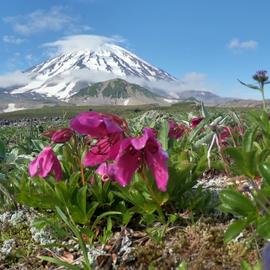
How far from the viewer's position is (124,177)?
79.7 inches

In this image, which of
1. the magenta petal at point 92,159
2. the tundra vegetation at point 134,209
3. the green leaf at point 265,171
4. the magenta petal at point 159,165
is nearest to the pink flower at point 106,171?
the tundra vegetation at point 134,209

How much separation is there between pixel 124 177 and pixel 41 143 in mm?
2607

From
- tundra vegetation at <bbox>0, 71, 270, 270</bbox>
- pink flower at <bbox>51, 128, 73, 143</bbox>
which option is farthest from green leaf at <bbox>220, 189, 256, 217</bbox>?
pink flower at <bbox>51, 128, 73, 143</bbox>

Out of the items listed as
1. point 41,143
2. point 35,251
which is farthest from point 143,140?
point 41,143

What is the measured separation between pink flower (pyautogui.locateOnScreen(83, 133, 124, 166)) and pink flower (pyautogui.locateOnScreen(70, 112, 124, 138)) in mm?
33

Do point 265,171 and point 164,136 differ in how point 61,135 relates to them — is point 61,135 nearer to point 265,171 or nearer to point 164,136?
point 164,136

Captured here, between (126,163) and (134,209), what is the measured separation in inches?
25.1

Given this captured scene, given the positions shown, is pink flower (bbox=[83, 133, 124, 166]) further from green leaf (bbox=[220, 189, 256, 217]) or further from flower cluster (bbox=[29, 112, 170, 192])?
green leaf (bbox=[220, 189, 256, 217])

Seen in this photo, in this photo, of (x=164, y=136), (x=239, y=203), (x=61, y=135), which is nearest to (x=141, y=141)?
(x=239, y=203)

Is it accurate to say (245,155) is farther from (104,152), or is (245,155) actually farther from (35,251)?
(35,251)

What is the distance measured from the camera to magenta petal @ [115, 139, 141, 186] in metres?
2.01

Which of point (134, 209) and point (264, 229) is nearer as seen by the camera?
point (264, 229)

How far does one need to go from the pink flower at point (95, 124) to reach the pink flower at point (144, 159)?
0.09 m

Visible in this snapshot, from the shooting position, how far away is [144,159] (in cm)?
204
